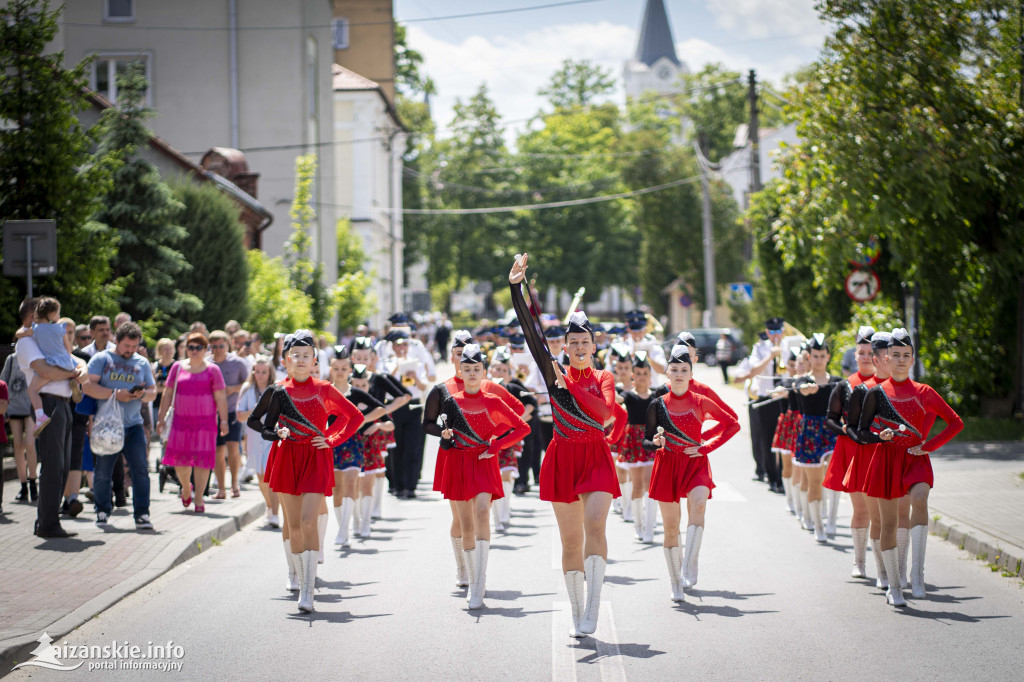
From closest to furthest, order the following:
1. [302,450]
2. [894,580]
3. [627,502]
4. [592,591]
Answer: [592,591], [894,580], [302,450], [627,502]

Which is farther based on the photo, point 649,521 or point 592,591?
point 649,521

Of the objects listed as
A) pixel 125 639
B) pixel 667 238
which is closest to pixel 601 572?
pixel 125 639

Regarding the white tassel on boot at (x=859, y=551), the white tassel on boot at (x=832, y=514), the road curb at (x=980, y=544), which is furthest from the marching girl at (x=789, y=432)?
the white tassel on boot at (x=859, y=551)

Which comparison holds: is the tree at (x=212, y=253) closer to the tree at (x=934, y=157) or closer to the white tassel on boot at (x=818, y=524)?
the tree at (x=934, y=157)

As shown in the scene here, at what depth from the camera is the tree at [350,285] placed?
3331 centimetres

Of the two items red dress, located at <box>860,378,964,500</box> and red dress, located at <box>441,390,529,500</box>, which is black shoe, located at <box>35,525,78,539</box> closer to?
red dress, located at <box>441,390,529,500</box>

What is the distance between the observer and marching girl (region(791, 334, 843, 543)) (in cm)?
1120

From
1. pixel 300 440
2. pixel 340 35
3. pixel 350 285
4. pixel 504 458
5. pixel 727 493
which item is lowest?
pixel 727 493

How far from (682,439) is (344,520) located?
156 inches

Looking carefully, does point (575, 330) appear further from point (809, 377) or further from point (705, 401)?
point (809, 377)

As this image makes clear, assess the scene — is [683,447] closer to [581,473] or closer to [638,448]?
[581,473]

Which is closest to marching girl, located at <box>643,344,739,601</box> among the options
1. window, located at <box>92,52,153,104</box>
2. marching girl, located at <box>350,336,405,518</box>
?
marching girl, located at <box>350,336,405,518</box>

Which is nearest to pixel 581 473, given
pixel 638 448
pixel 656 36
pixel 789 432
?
pixel 638 448

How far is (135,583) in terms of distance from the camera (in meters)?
8.77
